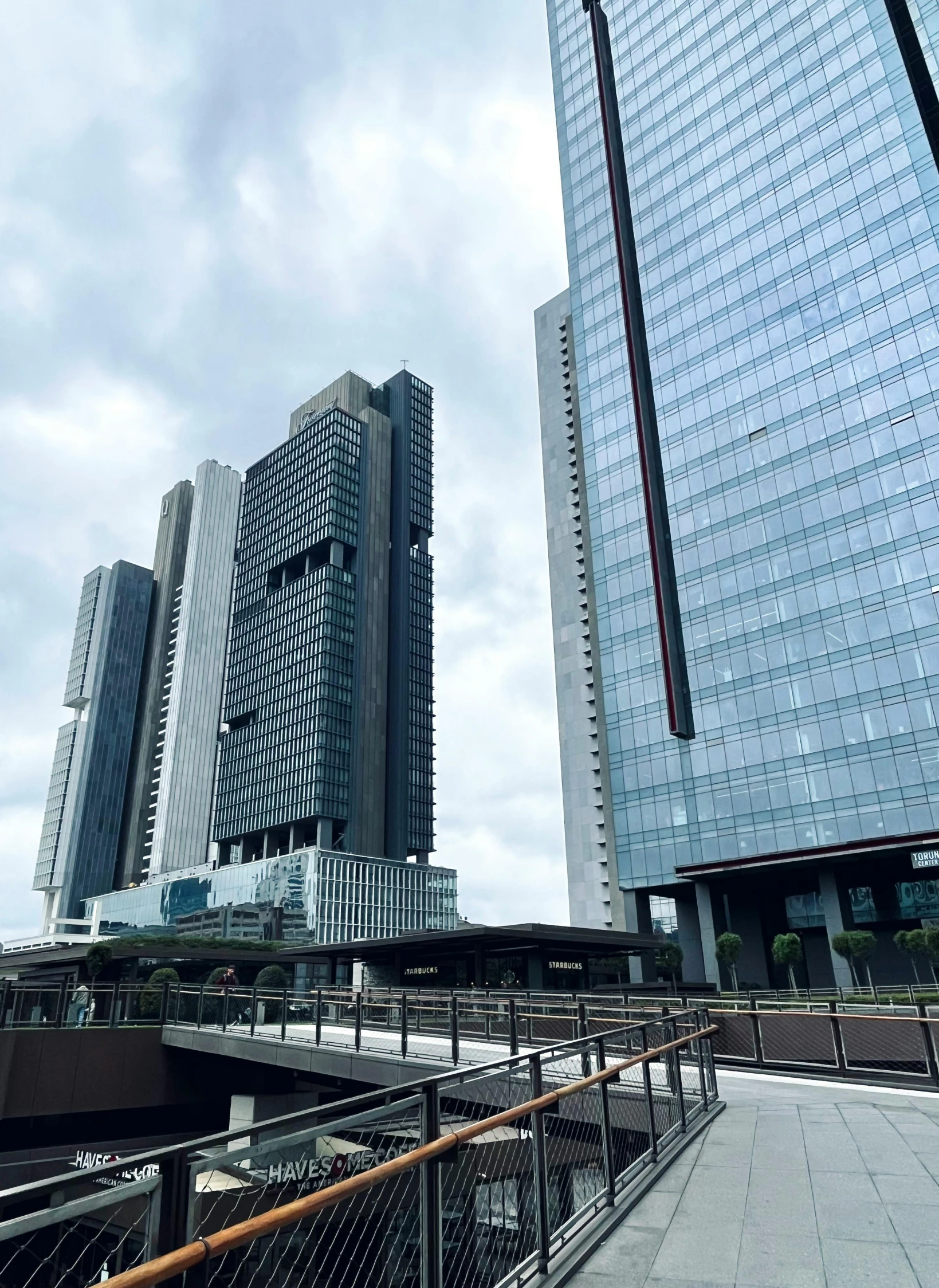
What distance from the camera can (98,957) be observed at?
4316 cm

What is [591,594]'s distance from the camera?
115m

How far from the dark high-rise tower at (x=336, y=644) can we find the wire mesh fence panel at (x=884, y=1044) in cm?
11647

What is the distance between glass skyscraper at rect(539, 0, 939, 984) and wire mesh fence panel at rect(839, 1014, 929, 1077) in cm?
3409

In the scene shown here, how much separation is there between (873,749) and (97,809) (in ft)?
533

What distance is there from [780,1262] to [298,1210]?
3867 mm

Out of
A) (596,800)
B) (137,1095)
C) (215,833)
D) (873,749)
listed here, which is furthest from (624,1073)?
(215,833)

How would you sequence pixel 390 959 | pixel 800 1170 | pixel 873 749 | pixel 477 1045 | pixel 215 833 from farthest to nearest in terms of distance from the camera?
pixel 215 833
pixel 390 959
pixel 873 749
pixel 477 1045
pixel 800 1170

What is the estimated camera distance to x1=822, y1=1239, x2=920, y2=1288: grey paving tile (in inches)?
209

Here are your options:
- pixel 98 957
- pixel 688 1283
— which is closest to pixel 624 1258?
pixel 688 1283

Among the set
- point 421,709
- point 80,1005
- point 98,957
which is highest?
point 421,709

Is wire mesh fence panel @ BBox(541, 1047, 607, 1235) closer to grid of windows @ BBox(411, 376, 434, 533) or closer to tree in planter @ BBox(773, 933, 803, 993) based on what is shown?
tree in planter @ BBox(773, 933, 803, 993)

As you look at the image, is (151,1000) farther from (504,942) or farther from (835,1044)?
(504,942)

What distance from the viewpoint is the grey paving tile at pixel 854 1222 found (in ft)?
20.3

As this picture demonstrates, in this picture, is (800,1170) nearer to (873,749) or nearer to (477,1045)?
(477,1045)
